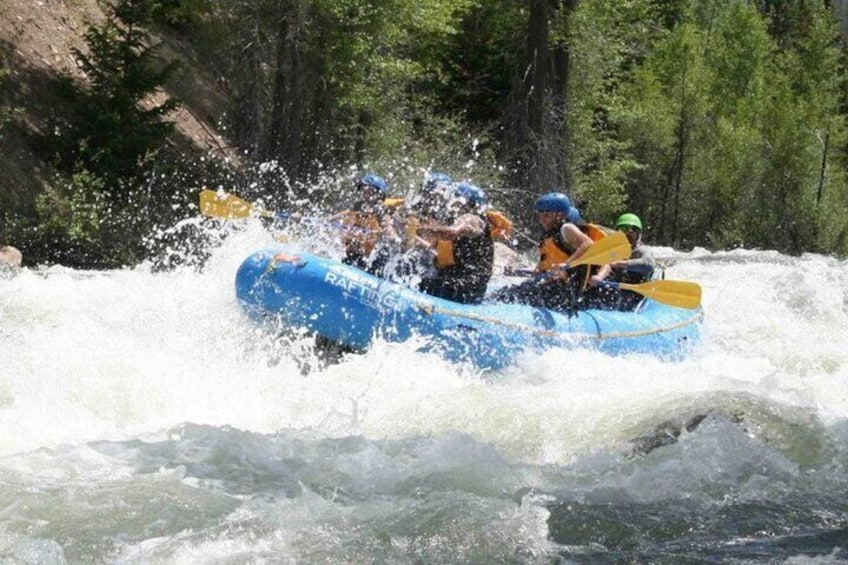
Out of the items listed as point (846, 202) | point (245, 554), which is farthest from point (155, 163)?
point (846, 202)

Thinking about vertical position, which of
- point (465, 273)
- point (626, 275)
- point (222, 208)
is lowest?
point (626, 275)

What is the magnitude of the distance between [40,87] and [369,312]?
364 inches

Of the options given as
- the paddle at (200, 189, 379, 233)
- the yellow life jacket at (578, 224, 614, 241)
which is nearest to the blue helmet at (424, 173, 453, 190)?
the paddle at (200, 189, 379, 233)

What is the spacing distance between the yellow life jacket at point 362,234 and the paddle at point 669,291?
2.14 meters

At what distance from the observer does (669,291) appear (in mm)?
10547

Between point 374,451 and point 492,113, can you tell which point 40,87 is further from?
point 374,451

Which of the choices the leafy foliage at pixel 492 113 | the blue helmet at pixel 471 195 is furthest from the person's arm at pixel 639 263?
the leafy foliage at pixel 492 113

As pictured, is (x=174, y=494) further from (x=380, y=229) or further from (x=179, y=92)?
(x=179, y=92)

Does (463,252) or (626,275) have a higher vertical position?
(463,252)

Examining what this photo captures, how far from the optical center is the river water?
540 cm

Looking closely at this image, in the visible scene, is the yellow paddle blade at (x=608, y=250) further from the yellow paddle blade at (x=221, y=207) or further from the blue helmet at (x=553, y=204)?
the yellow paddle blade at (x=221, y=207)

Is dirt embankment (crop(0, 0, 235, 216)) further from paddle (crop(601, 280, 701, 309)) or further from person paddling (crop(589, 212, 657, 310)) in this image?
paddle (crop(601, 280, 701, 309))

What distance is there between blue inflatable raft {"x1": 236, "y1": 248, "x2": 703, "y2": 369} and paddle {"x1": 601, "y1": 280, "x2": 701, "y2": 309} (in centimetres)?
158

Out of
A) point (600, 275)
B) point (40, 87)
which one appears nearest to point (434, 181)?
point (600, 275)
